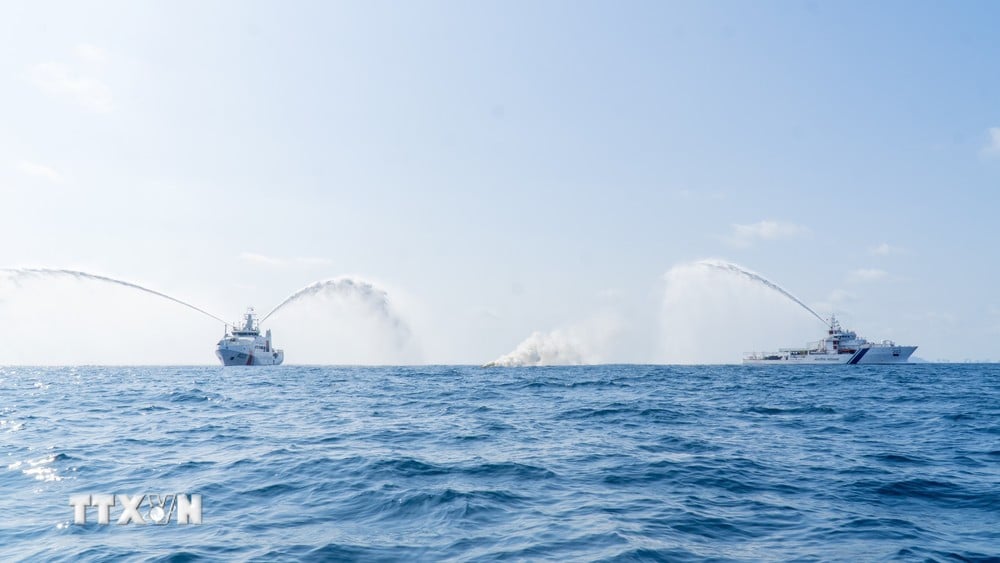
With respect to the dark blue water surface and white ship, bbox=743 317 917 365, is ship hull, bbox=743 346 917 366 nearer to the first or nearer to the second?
white ship, bbox=743 317 917 365

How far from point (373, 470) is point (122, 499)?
4927 mm

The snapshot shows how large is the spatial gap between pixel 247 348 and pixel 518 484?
115816 millimetres

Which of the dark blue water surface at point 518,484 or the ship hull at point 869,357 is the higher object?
the dark blue water surface at point 518,484

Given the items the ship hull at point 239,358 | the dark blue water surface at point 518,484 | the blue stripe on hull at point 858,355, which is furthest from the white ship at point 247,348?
the blue stripe on hull at point 858,355

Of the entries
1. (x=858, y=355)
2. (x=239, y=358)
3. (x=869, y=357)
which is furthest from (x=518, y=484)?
(x=869, y=357)

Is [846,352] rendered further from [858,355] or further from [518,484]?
[518,484]

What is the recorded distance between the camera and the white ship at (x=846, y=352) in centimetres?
11856

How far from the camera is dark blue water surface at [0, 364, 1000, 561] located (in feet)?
28.9

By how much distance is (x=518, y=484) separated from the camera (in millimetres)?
12414

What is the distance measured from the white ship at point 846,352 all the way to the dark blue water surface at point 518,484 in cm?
10628

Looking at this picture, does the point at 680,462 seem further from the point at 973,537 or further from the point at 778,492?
the point at 973,537

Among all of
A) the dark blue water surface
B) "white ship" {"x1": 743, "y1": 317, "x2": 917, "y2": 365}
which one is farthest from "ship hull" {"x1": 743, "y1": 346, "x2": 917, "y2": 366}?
the dark blue water surface

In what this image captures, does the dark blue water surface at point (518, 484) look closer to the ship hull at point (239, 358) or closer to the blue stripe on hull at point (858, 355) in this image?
the ship hull at point (239, 358)

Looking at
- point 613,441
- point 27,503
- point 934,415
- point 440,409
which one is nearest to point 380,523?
point 27,503
